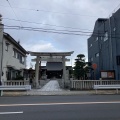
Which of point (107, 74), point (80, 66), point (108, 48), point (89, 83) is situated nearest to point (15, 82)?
point (89, 83)

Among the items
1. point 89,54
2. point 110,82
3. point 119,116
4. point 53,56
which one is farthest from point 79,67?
point 119,116

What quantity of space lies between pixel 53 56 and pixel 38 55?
86.2 inches

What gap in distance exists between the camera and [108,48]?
116 ft

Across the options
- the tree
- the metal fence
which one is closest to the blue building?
the tree

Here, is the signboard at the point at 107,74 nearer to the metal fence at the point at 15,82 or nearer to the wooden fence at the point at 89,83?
the wooden fence at the point at 89,83

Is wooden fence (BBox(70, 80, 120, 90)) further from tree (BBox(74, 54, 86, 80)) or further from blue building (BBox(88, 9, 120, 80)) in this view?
tree (BBox(74, 54, 86, 80))

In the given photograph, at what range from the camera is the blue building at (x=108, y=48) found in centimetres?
3078

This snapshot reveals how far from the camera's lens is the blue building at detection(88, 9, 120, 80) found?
3078 cm

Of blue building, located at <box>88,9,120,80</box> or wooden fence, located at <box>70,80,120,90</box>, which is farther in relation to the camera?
blue building, located at <box>88,9,120,80</box>

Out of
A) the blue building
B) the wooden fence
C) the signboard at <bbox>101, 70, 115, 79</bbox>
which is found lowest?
the wooden fence

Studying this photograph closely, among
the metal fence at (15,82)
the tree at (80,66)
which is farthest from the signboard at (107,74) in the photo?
the metal fence at (15,82)

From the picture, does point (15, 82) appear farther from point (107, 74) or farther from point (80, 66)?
point (80, 66)

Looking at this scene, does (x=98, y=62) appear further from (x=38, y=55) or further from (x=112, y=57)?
(x=38, y=55)

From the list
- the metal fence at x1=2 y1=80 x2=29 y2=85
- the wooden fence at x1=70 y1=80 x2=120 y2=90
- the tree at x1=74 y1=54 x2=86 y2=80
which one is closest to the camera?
the metal fence at x1=2 y1=80 x2=29 y2=85
